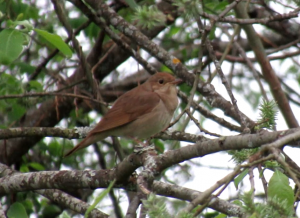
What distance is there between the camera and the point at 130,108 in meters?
5.53

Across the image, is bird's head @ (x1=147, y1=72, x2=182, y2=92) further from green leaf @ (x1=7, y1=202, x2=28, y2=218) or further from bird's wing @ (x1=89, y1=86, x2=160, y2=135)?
green leaf @ (x1=7, y1=202, x2=28, y2=218)

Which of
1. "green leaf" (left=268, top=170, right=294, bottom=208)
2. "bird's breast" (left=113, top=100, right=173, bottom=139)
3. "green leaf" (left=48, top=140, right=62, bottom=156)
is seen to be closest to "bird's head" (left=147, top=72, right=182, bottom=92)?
"bird's breast" (left=113, top=100, right=173, bottom=139)

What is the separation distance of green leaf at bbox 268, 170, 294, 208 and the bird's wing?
2.61 meters

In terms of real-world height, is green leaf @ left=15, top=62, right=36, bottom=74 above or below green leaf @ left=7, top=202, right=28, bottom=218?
above

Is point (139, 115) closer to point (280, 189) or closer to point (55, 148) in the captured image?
point (55, 148)

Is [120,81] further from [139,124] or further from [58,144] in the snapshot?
[139,124]

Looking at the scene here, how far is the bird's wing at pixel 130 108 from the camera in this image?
208 inches

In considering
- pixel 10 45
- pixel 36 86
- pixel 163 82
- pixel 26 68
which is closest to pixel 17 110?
pixel 36 86

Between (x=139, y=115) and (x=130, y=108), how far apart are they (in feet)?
0.42

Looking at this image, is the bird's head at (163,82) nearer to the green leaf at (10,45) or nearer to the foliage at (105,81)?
the foliage at (105,81)

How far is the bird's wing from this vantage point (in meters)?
5.29

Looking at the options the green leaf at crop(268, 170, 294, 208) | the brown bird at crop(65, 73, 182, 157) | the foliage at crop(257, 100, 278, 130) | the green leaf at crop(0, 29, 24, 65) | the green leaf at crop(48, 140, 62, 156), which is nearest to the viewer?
the green leaf at crop(268, 170, 294, 208)

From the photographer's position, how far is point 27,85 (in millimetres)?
5676

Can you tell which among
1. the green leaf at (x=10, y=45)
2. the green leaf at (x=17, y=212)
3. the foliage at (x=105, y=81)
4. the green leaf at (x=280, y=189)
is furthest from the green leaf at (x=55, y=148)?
the green leaf at (x=280, y=189)
